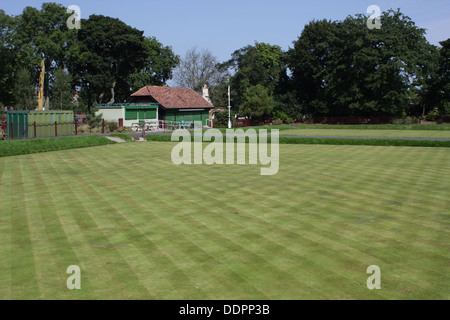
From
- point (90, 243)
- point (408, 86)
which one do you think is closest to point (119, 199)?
point (90, 243)

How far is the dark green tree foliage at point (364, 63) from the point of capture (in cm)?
6094

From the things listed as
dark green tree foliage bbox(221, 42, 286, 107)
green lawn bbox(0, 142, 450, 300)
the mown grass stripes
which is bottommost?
green lawn bbox(0, 142, 450, 300)

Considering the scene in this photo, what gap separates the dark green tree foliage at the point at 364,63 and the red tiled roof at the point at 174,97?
70.7 ft

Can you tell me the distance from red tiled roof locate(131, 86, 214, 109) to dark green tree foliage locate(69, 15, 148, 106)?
12.2 metres

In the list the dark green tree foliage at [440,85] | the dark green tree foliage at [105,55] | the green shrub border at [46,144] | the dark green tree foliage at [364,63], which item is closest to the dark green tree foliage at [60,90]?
Answer: the dark green tree foliage at [105,55]

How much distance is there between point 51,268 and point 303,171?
1288 cm

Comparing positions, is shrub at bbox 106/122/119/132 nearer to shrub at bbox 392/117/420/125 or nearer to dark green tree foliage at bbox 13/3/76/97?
dark green tree foliage at bbox 13/3/76/97

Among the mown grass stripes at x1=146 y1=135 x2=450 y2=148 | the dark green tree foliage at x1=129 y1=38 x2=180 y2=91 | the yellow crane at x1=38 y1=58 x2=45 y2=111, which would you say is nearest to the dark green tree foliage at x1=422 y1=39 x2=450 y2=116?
the mown grass stripes at x1=146 y1=135 x2=450 y2=148

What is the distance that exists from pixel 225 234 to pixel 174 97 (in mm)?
51477

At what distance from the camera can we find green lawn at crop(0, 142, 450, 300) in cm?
668

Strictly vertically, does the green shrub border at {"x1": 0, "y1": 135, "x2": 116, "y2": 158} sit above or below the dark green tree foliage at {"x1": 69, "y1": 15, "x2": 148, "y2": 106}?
below

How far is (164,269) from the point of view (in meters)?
7.31

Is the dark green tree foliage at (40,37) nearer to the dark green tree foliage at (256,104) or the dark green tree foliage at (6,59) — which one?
the dark green tree foliage at (6,59)
